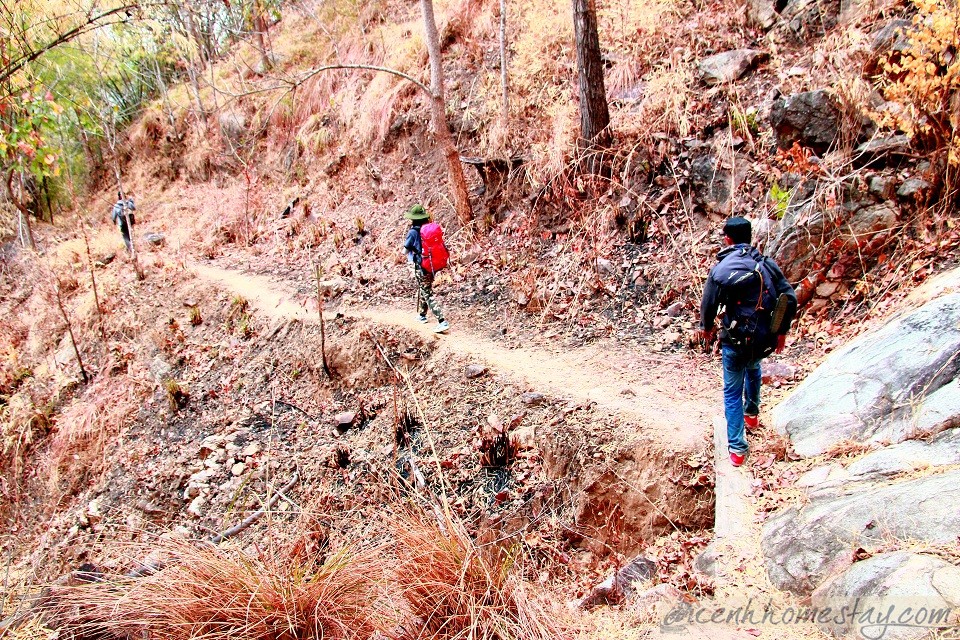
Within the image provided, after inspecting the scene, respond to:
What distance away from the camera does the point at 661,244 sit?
26.0 feet

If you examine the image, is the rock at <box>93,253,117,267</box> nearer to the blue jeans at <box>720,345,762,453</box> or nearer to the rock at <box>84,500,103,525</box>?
the rock at <box>84,500,103,525</box>

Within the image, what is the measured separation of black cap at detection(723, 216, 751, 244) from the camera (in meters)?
4.38

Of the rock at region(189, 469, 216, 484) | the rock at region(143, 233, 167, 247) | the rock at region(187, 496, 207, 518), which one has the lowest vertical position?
the rock at region(187, 496, 207, 518)

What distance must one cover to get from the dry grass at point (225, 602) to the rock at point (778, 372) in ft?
13.6

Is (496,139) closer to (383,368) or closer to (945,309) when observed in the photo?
(383,368)

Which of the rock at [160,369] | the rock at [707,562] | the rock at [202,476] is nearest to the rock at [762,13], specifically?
the rock at [707,562]

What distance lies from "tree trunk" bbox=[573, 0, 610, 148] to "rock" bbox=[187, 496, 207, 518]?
7720 millimetres

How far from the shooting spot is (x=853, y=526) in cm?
310

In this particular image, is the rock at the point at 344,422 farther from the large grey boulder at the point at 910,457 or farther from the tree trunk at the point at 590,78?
the large grey boulder at the point at 910,457

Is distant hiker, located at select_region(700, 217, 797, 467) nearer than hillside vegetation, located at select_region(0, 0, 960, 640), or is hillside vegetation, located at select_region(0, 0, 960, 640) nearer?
hillside vegetation, located at select_region(0, 0, 960, 640)

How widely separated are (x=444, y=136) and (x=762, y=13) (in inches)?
215

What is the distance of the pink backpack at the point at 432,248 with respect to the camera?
307 inches

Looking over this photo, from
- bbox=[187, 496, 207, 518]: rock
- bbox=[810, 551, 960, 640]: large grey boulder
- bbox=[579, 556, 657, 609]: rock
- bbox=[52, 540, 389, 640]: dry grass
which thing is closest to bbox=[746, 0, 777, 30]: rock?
bbox=[579, 556, 657, 609]: rock

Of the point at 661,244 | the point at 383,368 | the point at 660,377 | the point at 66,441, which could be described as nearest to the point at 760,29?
the point at 661,244
